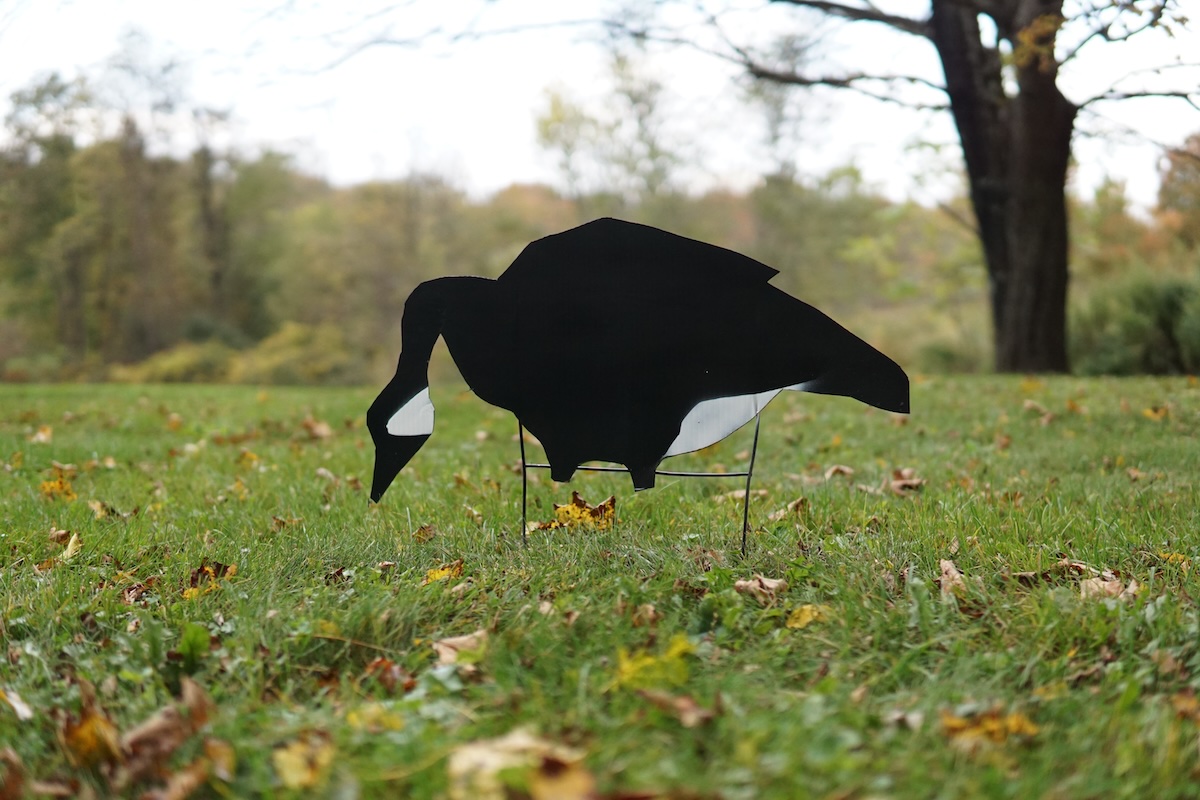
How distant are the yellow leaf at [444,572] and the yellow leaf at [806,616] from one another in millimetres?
1034

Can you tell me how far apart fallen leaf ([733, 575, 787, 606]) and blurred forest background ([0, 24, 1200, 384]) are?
1805 centimetres

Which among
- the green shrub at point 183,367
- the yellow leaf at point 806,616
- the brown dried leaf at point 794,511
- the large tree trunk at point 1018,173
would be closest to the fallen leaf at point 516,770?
the yellow leaf at point 806,616

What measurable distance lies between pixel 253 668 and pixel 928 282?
22817mm

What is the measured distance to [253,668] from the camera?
82.1 inches

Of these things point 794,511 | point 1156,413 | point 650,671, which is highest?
point 1156,413

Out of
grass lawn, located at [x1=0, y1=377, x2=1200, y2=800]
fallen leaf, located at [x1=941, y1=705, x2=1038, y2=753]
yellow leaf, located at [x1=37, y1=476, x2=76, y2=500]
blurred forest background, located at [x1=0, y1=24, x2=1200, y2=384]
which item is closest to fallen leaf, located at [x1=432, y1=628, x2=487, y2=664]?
grass lawn, located at [x1=0, y1=377, x2=1200, y2=800]

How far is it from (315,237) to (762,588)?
27.4 m

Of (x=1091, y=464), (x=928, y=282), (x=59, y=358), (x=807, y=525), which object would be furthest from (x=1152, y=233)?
(x=59, y=358)

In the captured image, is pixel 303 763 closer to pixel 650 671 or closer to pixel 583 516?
pixel 650 671

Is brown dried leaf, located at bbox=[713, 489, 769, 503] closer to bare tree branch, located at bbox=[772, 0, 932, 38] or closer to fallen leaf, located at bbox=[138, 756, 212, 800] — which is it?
fallen leaf, located at bbox=[138, 756, 212, 800]

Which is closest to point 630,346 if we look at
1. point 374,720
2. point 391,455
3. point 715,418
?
point 715,418

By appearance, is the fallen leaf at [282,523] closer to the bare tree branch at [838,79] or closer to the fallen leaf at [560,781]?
the fallen leaf at [560,781]

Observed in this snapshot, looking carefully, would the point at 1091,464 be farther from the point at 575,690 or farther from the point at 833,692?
the point at 575,690

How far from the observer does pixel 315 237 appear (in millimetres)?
27562
